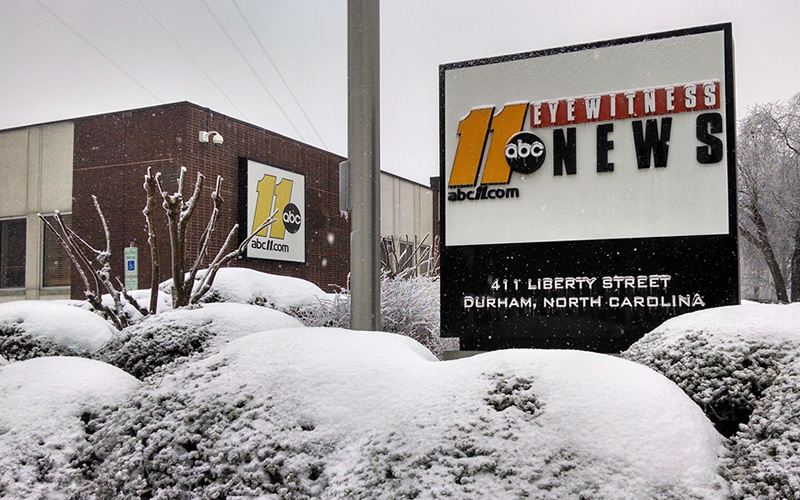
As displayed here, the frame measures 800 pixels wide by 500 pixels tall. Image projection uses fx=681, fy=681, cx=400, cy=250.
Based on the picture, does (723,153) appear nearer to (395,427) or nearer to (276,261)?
(395,427)

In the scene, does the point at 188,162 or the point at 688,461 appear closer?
the point at 688,461

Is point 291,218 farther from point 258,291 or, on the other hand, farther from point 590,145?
point 590,145

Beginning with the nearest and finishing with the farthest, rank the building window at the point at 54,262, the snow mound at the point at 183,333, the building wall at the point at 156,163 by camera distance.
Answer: the snow mound at the point at 183,333 → the building wall at the point at 156,163 → the building window at the point at 54,262

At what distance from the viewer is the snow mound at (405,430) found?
2.17 meters

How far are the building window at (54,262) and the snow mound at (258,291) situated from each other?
1472 cm

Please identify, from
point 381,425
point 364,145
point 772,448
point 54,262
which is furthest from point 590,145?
point 54,262

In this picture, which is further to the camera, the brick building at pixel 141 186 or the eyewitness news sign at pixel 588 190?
the brick building at pixel 141 186

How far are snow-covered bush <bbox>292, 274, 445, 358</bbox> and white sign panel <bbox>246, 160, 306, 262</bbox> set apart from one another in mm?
12313

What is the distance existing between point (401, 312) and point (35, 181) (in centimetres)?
1775

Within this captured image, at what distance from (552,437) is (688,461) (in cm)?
43

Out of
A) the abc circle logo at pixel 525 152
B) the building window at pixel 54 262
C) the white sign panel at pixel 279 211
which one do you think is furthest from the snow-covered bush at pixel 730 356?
the building window at pixel 54 262

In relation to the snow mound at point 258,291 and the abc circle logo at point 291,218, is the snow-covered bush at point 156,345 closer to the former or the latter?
the snow mound at point 258,291

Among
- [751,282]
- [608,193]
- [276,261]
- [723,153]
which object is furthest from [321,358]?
[751,282]

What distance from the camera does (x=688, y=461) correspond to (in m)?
2.17
